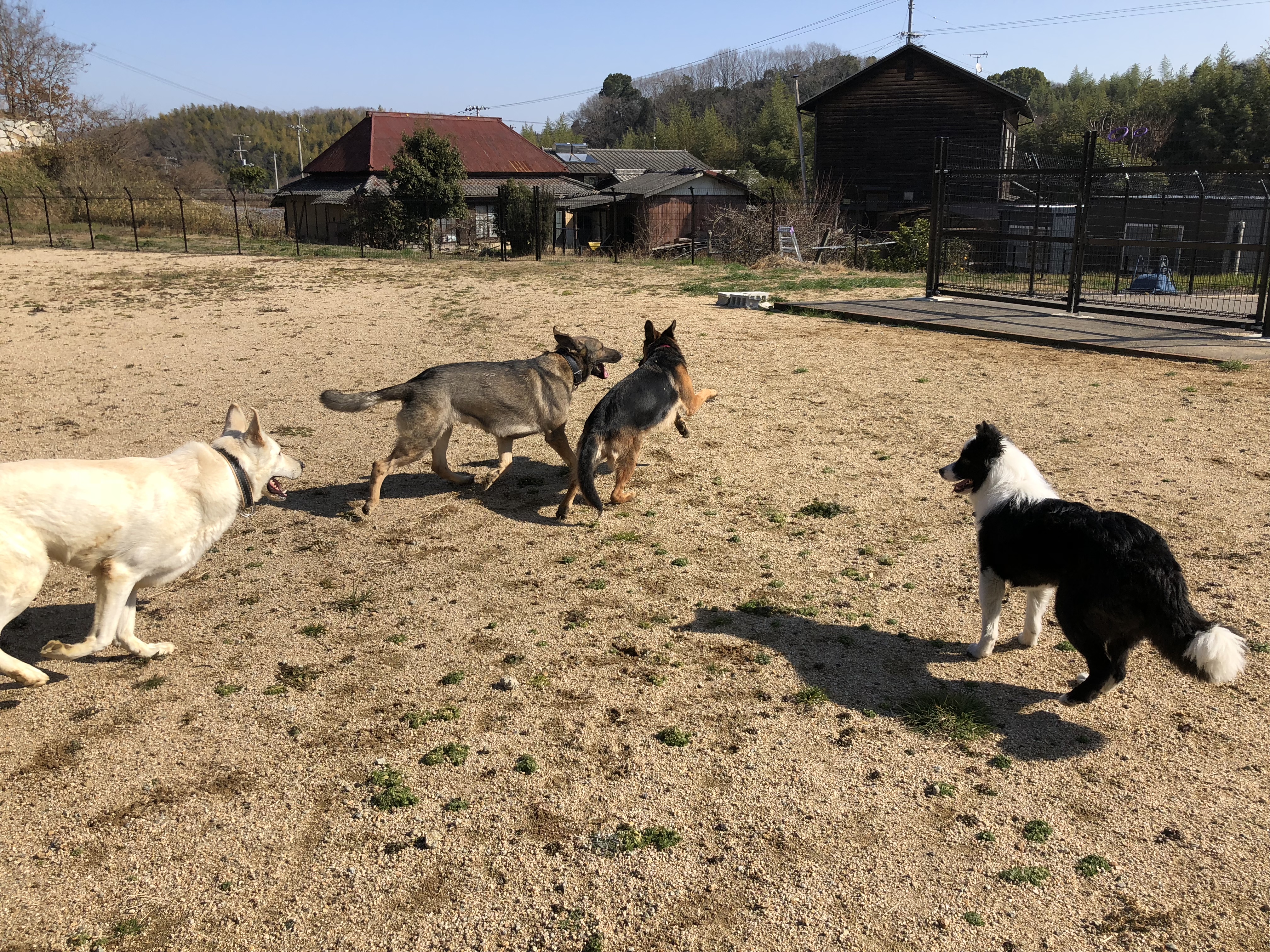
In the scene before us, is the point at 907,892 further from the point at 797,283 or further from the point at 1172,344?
the point at 797,283

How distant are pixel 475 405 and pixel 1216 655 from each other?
5.11 m

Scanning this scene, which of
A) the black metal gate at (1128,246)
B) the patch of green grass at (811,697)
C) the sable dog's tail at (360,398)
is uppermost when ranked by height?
the black metal gate at (1128,246)

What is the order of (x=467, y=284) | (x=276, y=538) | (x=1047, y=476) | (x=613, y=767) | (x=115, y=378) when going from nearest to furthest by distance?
(x=613, y=767)
(x=276, y=538)
(x=1047, y=476)
(x=115, y=378)
(x=467, y=284)

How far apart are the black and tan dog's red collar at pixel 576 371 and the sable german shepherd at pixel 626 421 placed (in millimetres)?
533

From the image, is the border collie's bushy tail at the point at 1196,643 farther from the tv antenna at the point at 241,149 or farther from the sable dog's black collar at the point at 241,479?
the tv antenna at the point at 241,149

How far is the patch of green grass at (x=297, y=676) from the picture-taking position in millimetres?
4414

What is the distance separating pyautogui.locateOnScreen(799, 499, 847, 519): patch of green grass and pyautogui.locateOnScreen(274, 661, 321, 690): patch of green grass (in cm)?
369

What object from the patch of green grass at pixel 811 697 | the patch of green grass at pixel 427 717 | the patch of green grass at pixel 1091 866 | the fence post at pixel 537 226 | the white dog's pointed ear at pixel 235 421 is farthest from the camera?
the fence post at pixel 537 226

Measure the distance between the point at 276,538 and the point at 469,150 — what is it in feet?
149

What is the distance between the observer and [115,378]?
1114 centimetres

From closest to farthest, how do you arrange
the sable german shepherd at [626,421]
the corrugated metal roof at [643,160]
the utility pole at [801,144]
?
the sable german shepherd at [626,421] → the utility pole at [801,144] → the corrugated metal roof at [643,160]

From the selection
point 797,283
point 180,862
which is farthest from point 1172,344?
point 180,862

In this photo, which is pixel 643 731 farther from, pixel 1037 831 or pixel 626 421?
pixel 626 421

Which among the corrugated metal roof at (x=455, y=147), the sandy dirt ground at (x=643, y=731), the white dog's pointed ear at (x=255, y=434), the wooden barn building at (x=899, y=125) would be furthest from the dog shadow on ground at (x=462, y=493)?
the corrugated metal roof at (x=455, y=147)
